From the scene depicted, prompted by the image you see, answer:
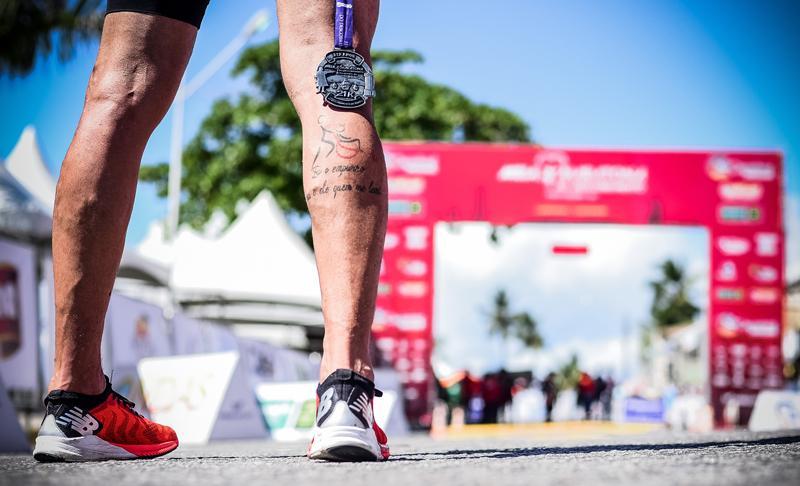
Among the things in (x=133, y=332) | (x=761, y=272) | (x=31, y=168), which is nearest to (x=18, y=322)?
(x=133, y=332)

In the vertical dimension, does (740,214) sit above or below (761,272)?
above

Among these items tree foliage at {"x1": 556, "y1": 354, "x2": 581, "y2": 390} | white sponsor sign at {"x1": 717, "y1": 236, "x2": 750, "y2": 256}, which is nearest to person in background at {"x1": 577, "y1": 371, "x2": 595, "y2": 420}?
white sponsor sign at {"x1": 717, "y1": 236, "x2": 750, "y2": 256}

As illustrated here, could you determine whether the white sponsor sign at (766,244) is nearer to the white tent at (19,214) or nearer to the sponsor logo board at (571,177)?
the sponsor logo board at (571,177)

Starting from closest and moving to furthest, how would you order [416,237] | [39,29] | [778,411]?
[778,411] → [39,29] → [416,237]

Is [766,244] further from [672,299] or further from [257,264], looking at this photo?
[672,299]

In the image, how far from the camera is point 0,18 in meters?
12.5

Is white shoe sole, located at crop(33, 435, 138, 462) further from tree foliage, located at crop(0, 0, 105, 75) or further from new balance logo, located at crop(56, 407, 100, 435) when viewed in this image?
tree foliage, located at crop(0, 0, 105, 75)

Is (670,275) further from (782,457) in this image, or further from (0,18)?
(782,457)

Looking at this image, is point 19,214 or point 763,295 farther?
point 763,295

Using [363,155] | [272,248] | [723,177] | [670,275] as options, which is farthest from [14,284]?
[670,275]

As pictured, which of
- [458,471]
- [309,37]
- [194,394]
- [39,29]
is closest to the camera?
[458,471]

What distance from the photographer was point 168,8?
2.36 metres

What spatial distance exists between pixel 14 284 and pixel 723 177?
12558 mm

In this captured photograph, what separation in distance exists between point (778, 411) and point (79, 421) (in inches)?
309
